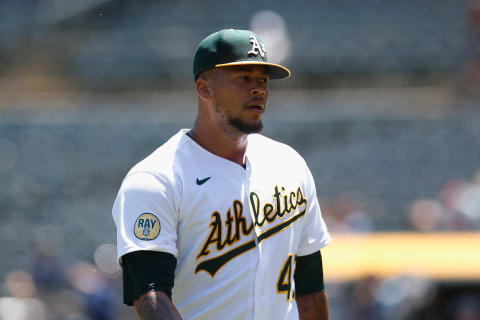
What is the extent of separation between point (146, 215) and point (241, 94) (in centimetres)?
51

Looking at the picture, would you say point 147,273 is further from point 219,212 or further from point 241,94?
point 241,94

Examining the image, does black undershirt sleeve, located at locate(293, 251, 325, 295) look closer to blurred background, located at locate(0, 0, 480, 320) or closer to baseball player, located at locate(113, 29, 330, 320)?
baseball player, located at locate(113, 29, 330, 320)

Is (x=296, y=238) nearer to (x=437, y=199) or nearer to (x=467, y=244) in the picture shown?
(x=467, y=244)

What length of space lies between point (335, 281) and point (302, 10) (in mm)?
6940

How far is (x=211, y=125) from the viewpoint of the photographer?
109 inches

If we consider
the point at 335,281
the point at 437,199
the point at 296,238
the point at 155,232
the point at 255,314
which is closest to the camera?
the point at 155,232

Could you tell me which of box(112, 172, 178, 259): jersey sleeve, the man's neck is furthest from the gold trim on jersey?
the man's neck

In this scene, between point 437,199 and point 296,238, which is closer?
point 296,238

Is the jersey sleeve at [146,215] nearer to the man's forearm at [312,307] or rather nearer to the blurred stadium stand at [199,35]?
the man's forearm at [312,307]

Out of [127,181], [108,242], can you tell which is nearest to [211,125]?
[127,181]

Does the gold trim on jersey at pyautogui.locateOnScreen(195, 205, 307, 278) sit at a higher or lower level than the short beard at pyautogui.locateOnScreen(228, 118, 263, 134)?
lower

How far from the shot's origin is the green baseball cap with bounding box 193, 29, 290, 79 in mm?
2617

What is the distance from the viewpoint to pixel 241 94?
8.77 ft

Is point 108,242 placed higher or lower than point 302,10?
lower
